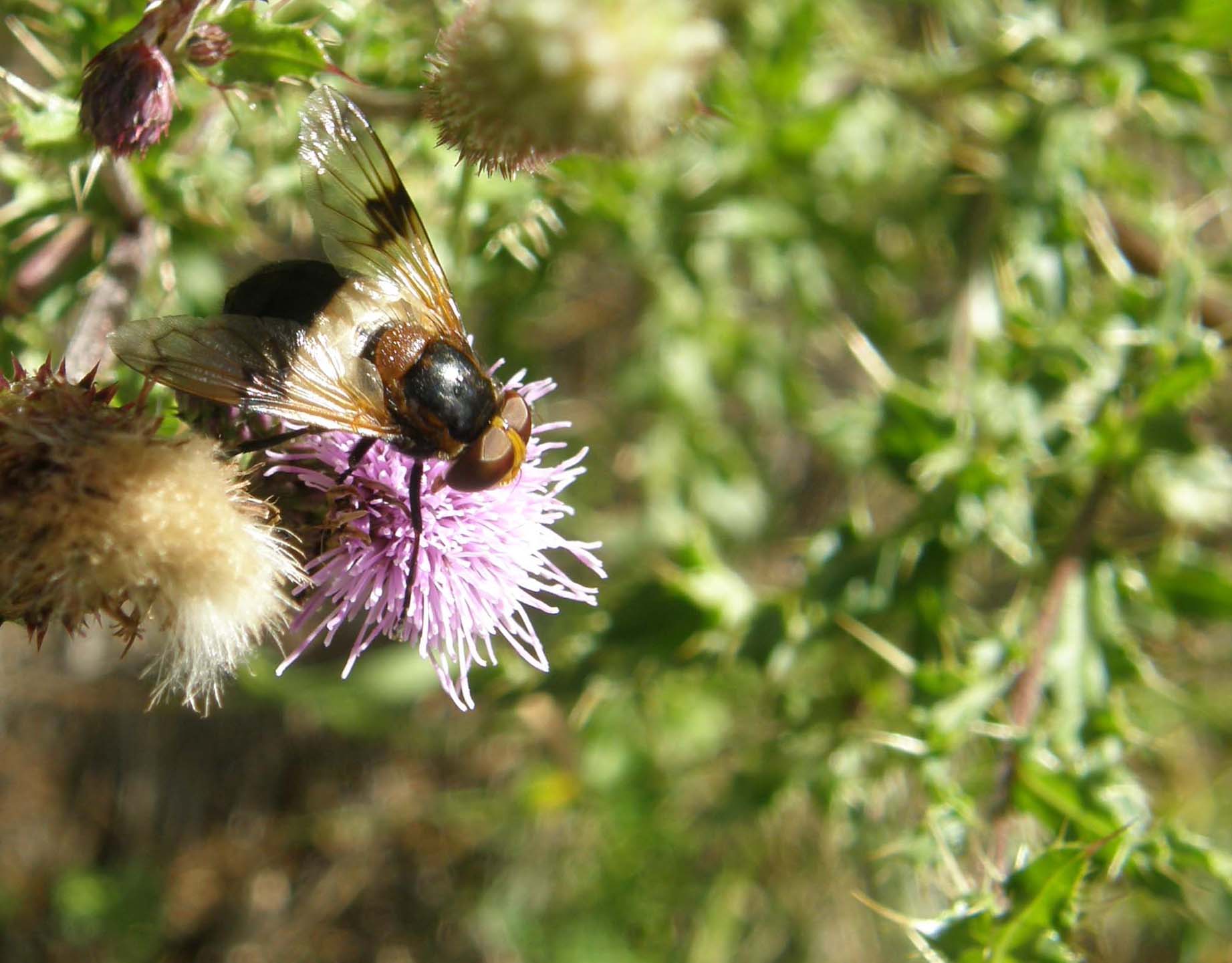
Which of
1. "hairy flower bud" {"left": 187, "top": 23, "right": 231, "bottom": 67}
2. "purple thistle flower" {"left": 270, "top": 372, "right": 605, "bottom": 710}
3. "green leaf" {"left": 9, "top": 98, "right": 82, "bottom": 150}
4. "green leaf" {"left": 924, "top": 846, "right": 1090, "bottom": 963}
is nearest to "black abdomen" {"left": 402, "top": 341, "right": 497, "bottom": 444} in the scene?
"purple thistle flower" {"left": 270, "top": 372, "right": 605, "bottom": 710}

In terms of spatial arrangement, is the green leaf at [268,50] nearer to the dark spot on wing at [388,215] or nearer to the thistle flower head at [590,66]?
the dark spot on wing at [388,215]

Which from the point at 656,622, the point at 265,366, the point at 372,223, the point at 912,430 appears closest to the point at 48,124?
the point at 372,223

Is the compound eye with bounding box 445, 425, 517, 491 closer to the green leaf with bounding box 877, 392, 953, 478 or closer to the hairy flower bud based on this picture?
the hairy flower bud

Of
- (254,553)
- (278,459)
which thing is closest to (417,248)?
(278,459)

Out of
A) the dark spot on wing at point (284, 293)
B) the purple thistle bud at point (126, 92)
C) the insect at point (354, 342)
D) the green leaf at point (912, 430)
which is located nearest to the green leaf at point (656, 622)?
the green leaf at point (912, 430)

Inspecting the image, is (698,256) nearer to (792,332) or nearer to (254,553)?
(792,332)

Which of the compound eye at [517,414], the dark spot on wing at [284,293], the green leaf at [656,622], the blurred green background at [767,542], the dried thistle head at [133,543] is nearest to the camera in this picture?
the dried thistle head at [133,543]
